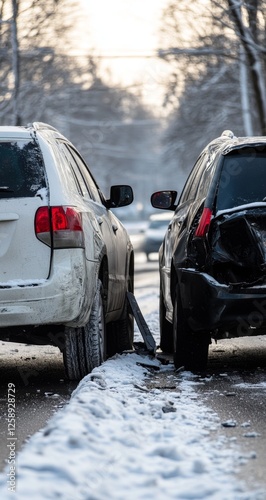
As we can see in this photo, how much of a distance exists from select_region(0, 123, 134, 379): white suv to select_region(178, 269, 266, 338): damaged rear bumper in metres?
0.71

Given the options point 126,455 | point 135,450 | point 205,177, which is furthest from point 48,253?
point 126,455

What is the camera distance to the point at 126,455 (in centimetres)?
528

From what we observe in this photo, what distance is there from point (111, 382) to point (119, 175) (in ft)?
300

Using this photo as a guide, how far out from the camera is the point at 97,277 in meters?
8.33

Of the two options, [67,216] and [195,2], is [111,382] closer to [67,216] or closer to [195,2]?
[67,216]

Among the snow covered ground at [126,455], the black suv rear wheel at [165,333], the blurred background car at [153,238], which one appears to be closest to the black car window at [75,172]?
the black suv rear wheel at [165,333]

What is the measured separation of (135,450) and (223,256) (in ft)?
9.34

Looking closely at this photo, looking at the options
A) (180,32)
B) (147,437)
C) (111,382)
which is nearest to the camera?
(147,437)

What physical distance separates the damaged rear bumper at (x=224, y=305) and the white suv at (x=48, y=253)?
0.71 m

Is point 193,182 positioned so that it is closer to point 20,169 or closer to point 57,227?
point 20,169

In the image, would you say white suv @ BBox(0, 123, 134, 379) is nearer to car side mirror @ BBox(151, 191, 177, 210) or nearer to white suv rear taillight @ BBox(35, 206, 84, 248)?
white suv rear taillight @ BBox(35, 206, 84, 248)

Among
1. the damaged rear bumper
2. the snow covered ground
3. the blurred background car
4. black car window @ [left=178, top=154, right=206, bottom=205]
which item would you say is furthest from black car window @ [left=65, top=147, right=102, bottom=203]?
the blurred background car

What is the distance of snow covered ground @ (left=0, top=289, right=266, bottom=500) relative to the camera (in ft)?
15.1

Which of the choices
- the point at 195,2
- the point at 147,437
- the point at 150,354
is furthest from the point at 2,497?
the point at 195,2
